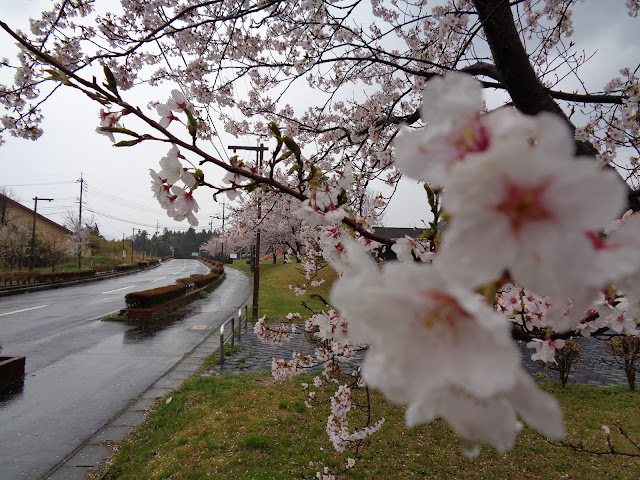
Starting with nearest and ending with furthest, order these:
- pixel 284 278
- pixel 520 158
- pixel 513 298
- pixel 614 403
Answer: pixel 520 158 < pixel 513 298 < pixel 614 403 < pixel 284 278

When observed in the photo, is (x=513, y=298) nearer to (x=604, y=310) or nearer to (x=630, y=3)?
(x=604, y=310)

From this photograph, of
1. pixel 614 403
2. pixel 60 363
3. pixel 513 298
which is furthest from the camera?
pixel 60 363

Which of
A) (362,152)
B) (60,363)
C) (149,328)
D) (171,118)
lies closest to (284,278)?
(149,328)

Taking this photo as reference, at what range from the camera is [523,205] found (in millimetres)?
385

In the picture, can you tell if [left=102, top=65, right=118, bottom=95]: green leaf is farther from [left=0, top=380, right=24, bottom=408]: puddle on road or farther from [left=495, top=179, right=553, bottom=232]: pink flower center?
[left=0, top=380, right=24, bottom=408]: puddle on road

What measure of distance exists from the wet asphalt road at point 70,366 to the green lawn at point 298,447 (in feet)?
2.78

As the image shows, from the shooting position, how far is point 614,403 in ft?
20.7

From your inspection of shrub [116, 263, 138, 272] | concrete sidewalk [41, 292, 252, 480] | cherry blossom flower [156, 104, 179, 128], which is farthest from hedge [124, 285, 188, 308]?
shrub [116, 263, 138, 272]

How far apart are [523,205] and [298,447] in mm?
4879

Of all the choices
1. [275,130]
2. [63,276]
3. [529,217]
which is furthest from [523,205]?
[63,276]

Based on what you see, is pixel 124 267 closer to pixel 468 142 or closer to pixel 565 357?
pixel 565 357

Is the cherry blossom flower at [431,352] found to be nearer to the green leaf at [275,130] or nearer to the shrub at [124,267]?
the green leaf at [275,130]

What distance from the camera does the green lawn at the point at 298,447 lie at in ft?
13.1

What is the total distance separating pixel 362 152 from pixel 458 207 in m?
5.74
